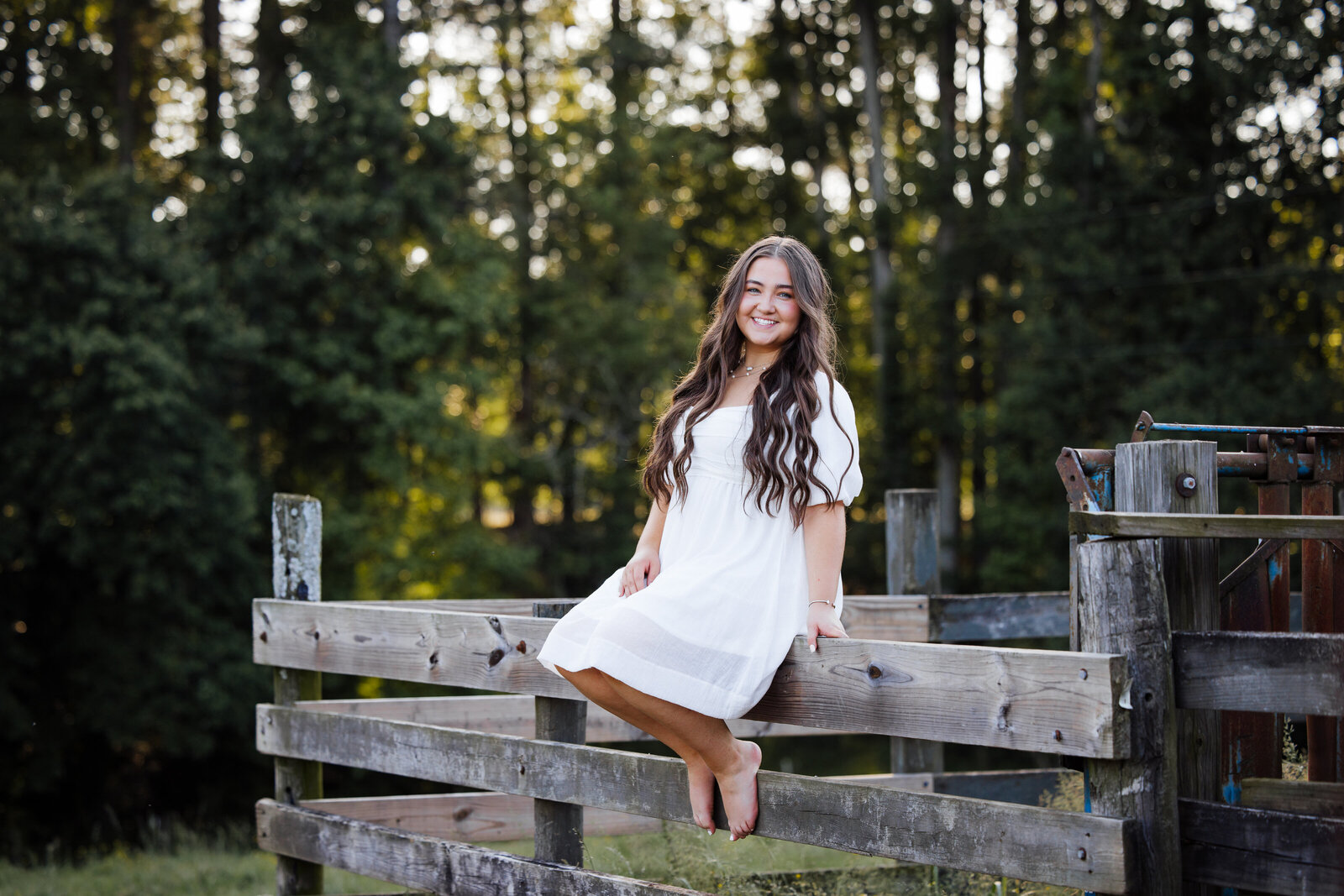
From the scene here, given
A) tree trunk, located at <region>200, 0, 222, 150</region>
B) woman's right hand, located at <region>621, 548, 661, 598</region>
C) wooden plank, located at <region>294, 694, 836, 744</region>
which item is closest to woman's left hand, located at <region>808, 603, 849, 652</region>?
woman's right hand, located at <region>621, 548, 661, 598</region>

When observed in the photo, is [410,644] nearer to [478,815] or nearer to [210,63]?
[478,815]

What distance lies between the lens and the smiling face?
359 centimetres

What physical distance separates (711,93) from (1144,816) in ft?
78.8

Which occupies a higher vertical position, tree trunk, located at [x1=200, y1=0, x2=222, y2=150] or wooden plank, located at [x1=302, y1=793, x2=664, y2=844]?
tree trunk, located at [x1=200, y1=0, x2=222, y2=150]

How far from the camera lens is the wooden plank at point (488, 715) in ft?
16.4

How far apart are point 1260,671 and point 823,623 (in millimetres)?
1047

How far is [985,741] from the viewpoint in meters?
2.78

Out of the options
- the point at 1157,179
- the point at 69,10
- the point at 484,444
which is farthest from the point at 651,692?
the point at 69,10

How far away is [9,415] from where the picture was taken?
15.7 meters

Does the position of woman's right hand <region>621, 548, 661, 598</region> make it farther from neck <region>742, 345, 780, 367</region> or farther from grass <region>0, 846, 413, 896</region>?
grass <region>0, 846, 413, 896</region>

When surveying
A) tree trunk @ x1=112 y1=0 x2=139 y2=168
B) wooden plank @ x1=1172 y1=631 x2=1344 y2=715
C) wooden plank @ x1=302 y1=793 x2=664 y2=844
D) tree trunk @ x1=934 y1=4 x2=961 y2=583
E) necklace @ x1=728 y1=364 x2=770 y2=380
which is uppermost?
tree trunk @ x1=112 y1=0 x2=139 y2=168

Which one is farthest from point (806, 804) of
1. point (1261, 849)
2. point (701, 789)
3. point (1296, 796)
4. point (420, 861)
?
point (420, 861)

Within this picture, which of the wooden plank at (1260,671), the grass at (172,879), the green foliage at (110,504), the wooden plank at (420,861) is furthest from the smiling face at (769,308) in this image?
the green foliage at (110,504)

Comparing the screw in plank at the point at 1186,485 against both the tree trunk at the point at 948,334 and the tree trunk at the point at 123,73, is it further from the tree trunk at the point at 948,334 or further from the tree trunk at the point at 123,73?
the tree trunk at the point at 123,73
